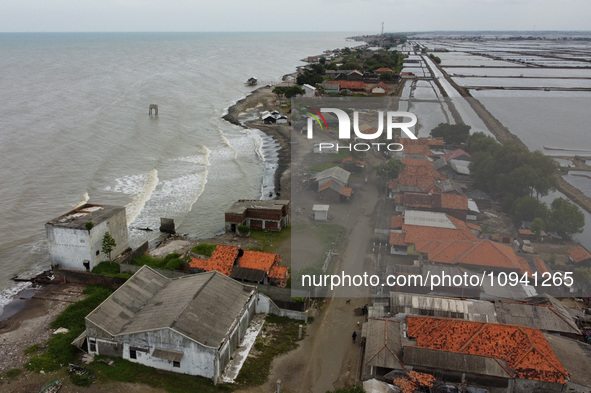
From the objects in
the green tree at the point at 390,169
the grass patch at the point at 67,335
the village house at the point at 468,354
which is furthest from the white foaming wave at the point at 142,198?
the village house at the point at 468,354

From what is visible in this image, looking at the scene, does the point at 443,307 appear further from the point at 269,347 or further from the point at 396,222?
the point at 396,222

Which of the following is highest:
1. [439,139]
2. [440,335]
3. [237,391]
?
[439,139]

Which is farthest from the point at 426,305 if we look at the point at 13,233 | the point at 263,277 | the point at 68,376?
the point at 13,233

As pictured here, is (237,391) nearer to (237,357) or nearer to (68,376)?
(237,357)

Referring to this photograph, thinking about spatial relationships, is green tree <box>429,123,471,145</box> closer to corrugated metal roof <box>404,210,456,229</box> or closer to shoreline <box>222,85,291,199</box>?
shoreline <box>222,85,291,199</box>

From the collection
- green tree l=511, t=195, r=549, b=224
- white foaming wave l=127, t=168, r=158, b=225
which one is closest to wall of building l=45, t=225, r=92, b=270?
white foaming wave l=127, t=168, r=158, b=225

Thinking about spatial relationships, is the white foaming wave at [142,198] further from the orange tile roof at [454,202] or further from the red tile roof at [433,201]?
the orange tile roof at [454,202]
